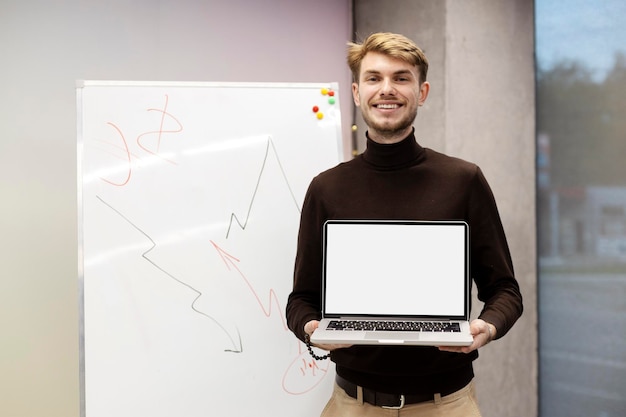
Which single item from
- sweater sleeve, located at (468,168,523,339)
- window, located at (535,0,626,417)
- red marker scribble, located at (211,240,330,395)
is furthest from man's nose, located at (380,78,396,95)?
window, located at (535,0,626,417)

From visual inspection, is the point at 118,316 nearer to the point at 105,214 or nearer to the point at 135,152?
the point at 105,214

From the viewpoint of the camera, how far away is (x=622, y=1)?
2.30 m

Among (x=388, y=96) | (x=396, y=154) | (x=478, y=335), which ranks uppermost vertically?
(x=388, y=96)

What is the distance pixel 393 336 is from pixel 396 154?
1.36 ft

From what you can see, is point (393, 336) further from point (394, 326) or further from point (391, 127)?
point (391, 127)

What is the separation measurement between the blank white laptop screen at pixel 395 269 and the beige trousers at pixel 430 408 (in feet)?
0.59

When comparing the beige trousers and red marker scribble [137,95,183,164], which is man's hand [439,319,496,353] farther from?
red marker scribble [137,95,183,164]

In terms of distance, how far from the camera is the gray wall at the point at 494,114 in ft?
7.84

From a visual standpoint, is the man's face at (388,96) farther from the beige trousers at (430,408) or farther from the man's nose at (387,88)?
the beige trousers at (430,408)

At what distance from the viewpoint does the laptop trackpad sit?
4.10ft

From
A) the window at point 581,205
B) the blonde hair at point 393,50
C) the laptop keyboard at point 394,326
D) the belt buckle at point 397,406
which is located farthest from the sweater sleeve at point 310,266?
the window at point 581,205

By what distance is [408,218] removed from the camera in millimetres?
1416

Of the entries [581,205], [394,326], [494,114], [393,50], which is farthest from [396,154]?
[581,205]

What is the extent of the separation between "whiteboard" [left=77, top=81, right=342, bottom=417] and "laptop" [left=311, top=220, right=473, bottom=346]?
1.36 ft
